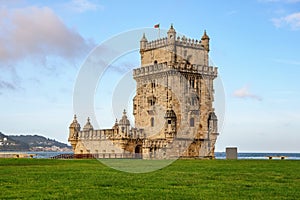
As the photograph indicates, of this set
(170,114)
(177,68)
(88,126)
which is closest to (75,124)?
(88,126)

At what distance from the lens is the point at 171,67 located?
250 ft

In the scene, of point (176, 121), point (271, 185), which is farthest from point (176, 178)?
point (176, 121)

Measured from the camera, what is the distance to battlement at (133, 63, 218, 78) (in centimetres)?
7675

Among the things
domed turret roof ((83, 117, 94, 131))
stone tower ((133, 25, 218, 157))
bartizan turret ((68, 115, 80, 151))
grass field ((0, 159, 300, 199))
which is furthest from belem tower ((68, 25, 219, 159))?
grass field ((0, 159, 300, 199))

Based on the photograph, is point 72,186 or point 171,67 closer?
point 72,186

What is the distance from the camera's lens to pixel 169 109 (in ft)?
249

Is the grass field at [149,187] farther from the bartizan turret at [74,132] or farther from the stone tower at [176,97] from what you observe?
the bartizan turret at [74,132]

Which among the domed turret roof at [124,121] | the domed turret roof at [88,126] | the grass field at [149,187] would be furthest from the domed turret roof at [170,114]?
the grass field at [149,187]

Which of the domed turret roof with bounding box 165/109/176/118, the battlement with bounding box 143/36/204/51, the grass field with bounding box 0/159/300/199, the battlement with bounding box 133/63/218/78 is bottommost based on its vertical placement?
the grass field with bounding box 0/159/300/199

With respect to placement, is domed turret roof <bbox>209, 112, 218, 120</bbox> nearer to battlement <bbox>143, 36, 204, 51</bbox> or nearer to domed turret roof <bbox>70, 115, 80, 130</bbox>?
battlement <bbox>143, 36, 204, 51</bbox>

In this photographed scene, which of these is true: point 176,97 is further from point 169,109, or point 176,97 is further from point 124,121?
point 124,121

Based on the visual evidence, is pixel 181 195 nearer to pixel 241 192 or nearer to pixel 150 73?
pixel 241 192

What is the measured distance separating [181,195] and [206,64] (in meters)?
60.9

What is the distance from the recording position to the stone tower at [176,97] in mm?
75875
